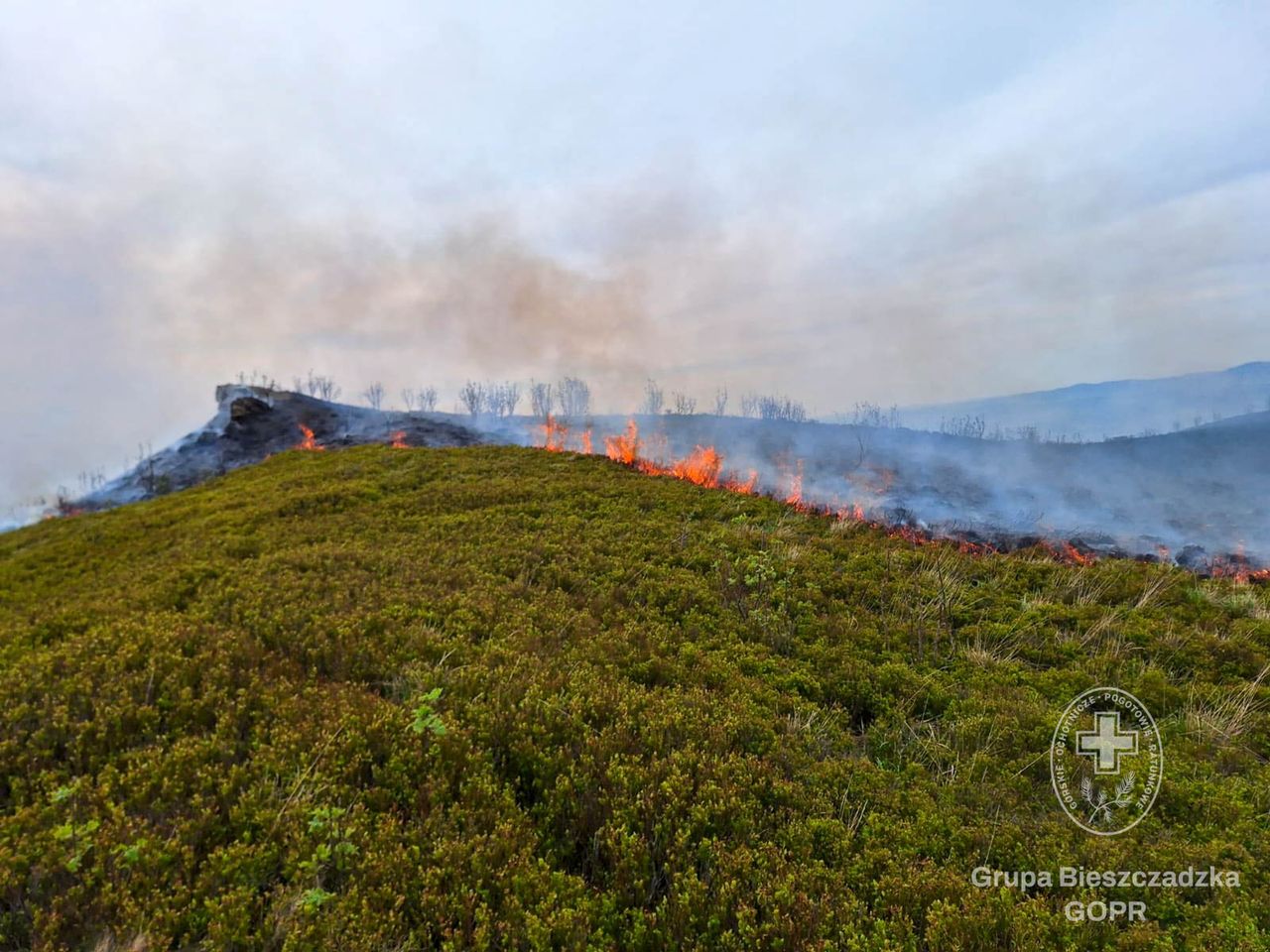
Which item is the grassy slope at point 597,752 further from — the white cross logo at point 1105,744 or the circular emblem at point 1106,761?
the white cross logo at point 1105,744

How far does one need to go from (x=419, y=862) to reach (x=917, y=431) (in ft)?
237

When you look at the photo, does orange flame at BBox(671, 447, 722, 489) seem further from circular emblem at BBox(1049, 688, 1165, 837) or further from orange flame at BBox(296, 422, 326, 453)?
orange flame at BBox(296, 422, 326, 453)

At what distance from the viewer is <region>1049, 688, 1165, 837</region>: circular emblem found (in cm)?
523

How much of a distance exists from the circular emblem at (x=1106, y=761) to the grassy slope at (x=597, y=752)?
20cm

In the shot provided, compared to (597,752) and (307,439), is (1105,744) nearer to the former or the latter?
(597,752)

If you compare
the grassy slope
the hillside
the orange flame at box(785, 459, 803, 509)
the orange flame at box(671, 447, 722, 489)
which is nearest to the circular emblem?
the grassy slope

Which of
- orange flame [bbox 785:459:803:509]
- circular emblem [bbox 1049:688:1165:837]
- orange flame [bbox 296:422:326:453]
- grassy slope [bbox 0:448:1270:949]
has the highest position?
orange flame [bbox 296:422:326:453]

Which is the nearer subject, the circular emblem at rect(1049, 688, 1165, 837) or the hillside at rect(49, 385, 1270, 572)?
the circular emblem at rect(1049, 688, 1165, 837)

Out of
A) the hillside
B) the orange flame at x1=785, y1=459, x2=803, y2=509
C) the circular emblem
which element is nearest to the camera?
the circular emblem

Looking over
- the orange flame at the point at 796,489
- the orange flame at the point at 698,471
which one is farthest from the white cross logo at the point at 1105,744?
the orange flame at the point at 698,471

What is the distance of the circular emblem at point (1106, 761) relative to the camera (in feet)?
17.1

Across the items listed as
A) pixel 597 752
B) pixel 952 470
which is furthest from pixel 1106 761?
pixel 952 470

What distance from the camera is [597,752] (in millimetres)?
5465

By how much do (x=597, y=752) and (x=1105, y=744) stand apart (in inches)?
230
